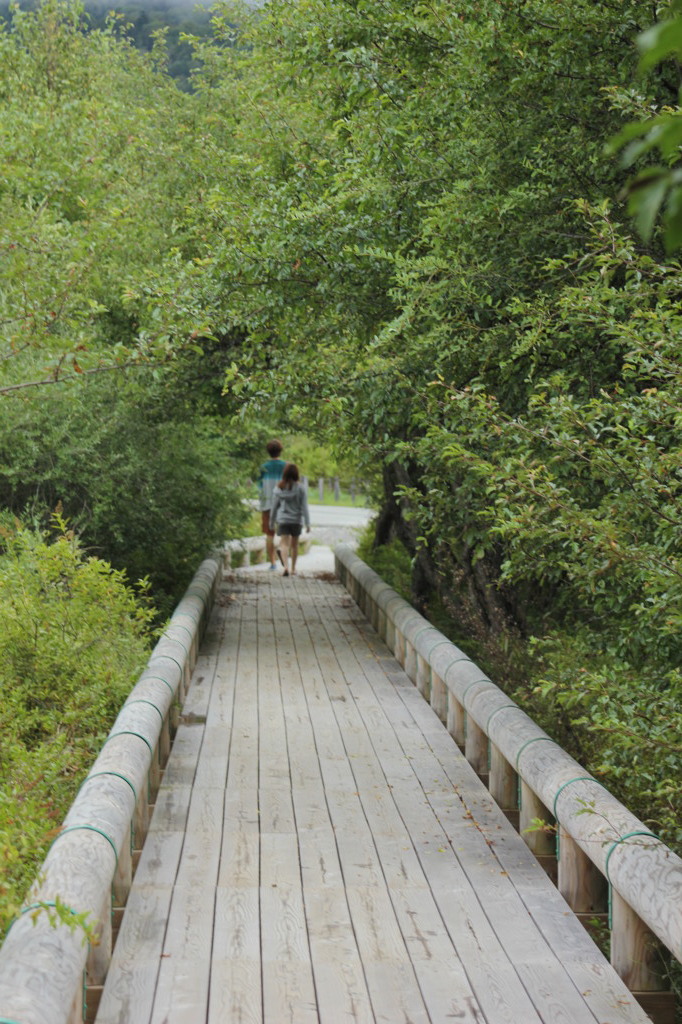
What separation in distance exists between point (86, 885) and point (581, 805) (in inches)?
83.7

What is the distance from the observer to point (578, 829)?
15.1 feet

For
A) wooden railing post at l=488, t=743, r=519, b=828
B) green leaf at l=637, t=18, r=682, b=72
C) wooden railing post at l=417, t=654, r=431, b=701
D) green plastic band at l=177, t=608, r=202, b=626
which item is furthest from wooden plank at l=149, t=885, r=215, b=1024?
green plastic band at l=177, t=608, r=202, b=626

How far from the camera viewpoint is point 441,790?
644cm

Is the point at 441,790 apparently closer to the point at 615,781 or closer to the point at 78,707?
the point at 615,781

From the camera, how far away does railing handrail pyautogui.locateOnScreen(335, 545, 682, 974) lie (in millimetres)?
3836

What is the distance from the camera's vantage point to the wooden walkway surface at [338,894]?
3.86 meters

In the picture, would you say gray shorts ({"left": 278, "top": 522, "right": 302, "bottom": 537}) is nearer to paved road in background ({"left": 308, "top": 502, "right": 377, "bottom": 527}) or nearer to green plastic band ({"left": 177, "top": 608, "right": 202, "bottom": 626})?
green plastic band ({"left": 177, "top": 608, "right": 202, "bottom": 626})

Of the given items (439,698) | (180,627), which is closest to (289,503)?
(180,627)

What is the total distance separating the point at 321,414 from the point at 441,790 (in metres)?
3.96

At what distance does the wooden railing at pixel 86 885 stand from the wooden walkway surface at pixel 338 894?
0.12 metres

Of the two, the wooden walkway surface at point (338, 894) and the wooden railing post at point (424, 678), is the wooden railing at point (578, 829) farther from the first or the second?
the wooden railing post at point (424, 678)

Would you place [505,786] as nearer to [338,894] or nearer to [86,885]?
[338,894]

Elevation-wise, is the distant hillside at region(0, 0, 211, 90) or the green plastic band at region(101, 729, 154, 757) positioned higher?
the distant hillside at region(0, 0, 211, 90)

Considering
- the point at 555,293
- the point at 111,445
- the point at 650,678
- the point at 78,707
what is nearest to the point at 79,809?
the point at 650,678
